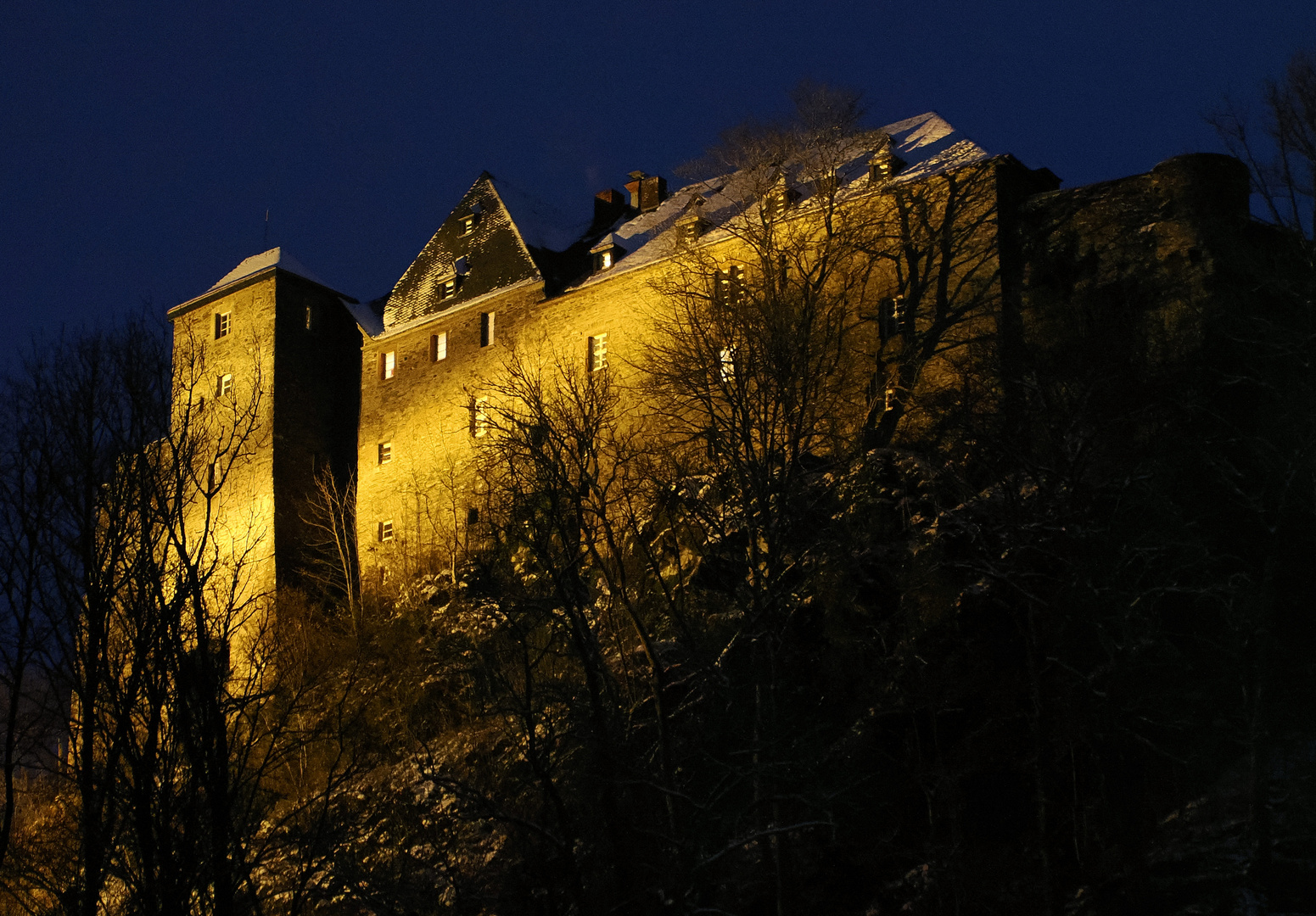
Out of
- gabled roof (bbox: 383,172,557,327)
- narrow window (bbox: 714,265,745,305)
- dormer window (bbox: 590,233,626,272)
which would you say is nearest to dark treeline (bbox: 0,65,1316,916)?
narrow window (bbox: 714,265,745,305)

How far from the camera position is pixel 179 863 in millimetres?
12914

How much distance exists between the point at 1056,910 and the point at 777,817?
3781mm

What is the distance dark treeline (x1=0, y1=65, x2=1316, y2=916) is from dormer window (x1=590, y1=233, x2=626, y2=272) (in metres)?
9.44

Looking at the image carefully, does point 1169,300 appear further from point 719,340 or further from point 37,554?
point 37,554

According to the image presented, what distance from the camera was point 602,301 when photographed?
33156 mm

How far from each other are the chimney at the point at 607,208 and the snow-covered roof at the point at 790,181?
1790 mm

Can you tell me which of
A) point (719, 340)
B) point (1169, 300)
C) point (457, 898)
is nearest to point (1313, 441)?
point (1169, 300)

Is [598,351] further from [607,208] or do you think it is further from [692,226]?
[607,208]

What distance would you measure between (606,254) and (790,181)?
5.84m

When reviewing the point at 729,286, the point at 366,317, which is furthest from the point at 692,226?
the point at 366,317

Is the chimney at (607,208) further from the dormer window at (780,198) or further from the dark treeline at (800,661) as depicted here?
the dark treeline at (800,661)

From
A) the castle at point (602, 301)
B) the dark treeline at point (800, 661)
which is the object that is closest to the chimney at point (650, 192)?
Answer: the castle at point (602, 301)

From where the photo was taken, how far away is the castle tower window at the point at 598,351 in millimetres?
32656

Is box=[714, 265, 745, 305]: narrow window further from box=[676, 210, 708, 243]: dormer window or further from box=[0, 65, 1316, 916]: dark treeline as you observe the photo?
box=[676, 210, 708, 243]: dormer window
